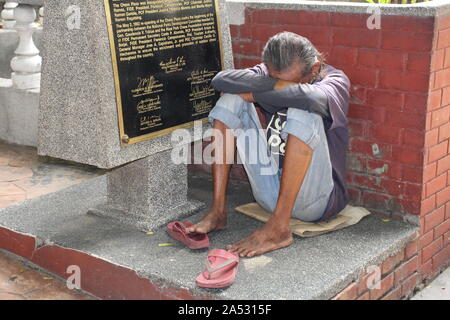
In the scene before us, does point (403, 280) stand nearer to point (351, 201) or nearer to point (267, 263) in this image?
point (351, 201)

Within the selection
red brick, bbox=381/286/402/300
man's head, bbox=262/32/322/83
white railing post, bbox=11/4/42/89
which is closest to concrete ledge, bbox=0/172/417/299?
red brick, bbox=381/286/402/300

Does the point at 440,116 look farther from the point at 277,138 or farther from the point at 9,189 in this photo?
the point at 9,189

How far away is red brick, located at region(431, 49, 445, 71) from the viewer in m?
3.65

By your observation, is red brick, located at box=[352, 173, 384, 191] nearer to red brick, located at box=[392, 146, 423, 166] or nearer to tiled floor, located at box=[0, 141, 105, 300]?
red brick, located at box=[392, 146, 423, 166]

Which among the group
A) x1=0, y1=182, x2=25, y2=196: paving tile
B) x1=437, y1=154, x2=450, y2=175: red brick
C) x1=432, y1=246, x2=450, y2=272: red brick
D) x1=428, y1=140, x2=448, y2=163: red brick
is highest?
x1=428, y1=140, x2=448, y2=163: red brick

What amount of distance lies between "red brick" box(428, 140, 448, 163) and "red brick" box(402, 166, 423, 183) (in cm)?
10

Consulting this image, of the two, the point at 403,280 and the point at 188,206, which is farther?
the point at 188,206

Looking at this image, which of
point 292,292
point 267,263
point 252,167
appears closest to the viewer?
point 292,292

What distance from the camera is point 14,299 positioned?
358 centimetres

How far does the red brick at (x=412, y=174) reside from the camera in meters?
3.82

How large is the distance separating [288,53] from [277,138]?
537mm

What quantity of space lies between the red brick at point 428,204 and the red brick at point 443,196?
0.16 ft

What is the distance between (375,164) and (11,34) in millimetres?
6595
